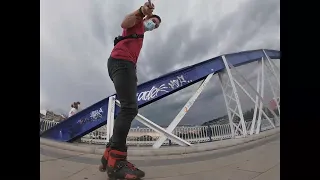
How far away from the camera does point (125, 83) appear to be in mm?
1834

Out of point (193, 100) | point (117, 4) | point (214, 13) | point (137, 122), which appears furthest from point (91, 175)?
point (214, 13)

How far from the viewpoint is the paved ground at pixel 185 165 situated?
1881 mm

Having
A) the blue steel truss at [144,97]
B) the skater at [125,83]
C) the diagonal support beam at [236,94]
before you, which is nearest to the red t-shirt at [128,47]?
the skater at [125,83]

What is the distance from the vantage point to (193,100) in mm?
1906

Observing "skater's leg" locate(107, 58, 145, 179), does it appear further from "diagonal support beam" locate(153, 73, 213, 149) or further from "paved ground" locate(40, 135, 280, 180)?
"diagonal support beam" locate(153, 73, 213, 149)

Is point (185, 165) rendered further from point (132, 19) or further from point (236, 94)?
point (132, 19)

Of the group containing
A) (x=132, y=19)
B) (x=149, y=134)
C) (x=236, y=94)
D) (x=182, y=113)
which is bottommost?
(x=149, y=134)

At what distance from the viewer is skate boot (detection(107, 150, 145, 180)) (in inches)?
71.5

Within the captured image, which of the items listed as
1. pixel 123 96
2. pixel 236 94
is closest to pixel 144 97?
pixel 123 96

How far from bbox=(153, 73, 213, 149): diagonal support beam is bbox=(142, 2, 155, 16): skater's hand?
1.61ft

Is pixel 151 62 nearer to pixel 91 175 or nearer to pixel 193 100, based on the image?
pixel 193 100

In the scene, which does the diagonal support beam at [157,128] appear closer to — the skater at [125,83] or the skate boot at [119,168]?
the skater at [125,83]

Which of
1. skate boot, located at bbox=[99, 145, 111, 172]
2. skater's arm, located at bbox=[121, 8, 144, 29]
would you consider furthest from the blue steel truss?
skater's arm, located at bbox=[121, 8, 144, 29]

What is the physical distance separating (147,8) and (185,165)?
0.90 meters
